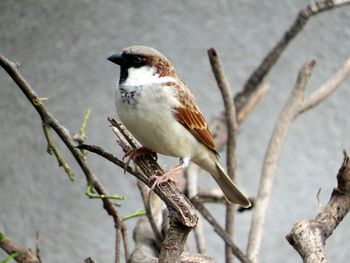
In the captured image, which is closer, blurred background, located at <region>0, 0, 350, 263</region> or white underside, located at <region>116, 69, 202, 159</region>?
white underside, located at <region>116, 69, 202, 159</region>

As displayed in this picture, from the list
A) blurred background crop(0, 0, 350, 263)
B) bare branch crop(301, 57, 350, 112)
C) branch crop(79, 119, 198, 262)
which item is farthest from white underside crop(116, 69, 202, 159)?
blurred background crop(0, 0, 350, 263)

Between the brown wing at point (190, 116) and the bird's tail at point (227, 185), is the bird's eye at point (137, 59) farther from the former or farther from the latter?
the bird's tail at point (227, 185)

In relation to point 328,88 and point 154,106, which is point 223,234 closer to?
point 154,106

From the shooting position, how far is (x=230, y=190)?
7.64 ft

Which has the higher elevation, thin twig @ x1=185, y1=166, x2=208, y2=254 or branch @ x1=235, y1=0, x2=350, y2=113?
branch @ x1=235, y1=0, x2=350, y2=113

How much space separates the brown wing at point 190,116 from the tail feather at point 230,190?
0.14 m

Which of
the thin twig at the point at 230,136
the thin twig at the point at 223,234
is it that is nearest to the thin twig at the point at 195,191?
the thin twig at the point at 230,136

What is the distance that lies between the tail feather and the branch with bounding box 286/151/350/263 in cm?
39

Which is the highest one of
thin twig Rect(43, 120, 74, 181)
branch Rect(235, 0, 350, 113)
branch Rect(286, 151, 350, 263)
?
branch Rect(235, 0, 350, 113)

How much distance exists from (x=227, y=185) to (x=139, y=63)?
48 cm

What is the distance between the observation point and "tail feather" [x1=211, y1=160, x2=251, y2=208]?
2.31 metres

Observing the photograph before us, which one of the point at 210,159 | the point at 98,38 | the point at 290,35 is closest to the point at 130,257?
the point at 210,159

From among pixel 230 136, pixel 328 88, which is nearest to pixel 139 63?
pixel 230 136

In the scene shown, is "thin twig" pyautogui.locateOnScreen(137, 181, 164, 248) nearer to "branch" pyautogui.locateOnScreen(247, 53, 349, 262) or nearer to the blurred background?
"branch" pyautogui.locateOnScreen(247, 53, 349, 262)
